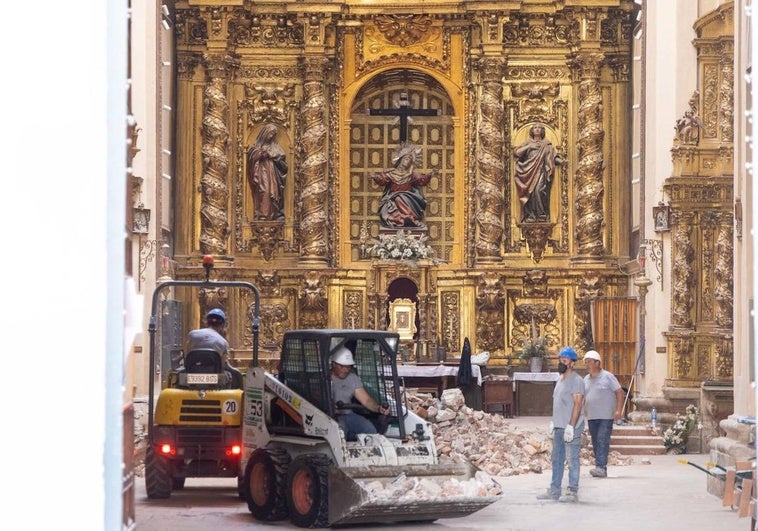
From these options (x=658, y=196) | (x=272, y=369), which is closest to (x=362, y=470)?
(x=658, y=196)

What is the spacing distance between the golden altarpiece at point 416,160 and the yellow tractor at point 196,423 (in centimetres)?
1264

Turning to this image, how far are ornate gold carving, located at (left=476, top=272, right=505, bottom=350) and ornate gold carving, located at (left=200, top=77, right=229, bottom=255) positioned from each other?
5.26 metres

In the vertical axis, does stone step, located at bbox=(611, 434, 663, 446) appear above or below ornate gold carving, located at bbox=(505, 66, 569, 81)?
below

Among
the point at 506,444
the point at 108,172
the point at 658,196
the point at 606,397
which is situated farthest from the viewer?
the point at 658,196

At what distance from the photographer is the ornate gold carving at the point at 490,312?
29391mm

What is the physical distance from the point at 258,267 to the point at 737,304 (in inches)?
595

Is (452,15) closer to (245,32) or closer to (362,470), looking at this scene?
(245,32)

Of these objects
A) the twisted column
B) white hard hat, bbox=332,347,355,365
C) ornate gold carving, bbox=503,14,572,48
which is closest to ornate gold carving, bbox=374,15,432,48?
ornate gold carving, bbox=503,14,572,48

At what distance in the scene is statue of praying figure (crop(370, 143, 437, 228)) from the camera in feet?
99.6

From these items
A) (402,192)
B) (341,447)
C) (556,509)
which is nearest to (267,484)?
(341,447)

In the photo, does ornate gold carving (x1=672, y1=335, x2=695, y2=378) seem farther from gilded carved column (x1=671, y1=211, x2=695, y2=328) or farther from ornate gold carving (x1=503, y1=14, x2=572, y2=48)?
ornate gold carving (x1=503, y1=14, x2=572, y2=48)

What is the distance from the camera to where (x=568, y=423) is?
16.0 meters

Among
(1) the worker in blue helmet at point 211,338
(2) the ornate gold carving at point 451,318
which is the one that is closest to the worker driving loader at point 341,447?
(1) the worker in blue helmet at point 211,338

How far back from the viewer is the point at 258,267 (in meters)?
30.0
